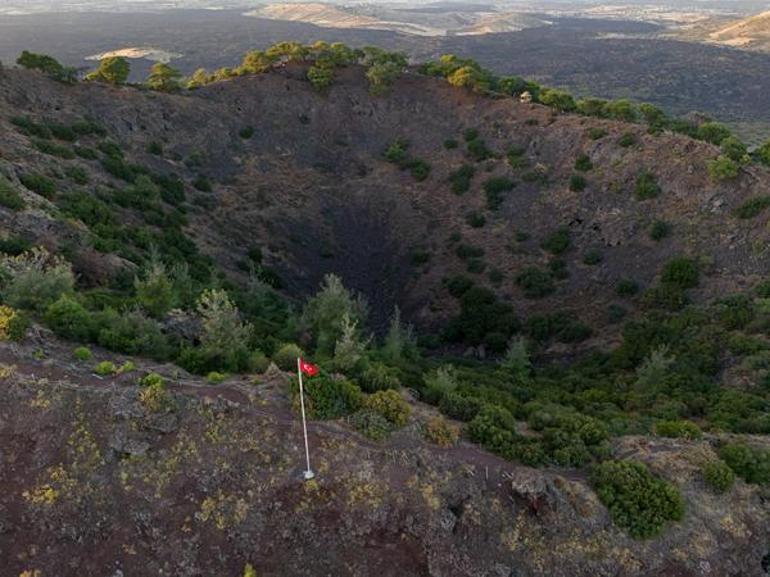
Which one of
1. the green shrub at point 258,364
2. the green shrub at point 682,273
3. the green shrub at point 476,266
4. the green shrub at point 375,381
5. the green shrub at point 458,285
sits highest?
the green shrub at point 258,364

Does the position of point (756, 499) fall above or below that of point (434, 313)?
above

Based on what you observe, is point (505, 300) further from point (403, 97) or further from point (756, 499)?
point (403, 97)

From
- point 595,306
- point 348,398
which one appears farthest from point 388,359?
point 595,306

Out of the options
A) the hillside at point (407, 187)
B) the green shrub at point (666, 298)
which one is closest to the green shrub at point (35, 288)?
the hillside at point (407, 187)

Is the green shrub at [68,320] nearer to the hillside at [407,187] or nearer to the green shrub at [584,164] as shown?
the hillside at [407,187]

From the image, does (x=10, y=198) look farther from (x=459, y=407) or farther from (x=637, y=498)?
(x=637, y=498)
